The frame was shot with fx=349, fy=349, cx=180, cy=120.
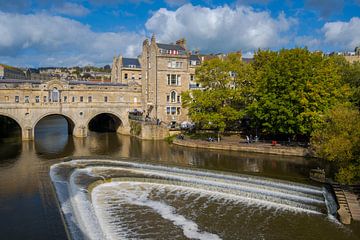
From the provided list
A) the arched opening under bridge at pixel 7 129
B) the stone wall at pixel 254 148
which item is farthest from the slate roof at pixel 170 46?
the arched opening under bridge at pixel 7 129

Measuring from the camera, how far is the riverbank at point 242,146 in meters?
42.7

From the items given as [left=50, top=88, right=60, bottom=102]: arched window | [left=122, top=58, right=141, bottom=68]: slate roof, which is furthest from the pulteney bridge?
[left=122, top=58, right=141, bottom=68]: slate roof

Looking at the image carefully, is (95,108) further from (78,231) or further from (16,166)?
(78,231)

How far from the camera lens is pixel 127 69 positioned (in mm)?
78688

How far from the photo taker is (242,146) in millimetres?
46062

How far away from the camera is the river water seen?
20906 millimetres

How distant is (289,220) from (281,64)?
1058 inches

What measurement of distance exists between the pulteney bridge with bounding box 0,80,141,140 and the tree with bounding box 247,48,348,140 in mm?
25068

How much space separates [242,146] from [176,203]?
22.2 meters

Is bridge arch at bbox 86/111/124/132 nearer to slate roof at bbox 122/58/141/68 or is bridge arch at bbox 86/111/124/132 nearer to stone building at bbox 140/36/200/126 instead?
stone building at bbox 140/36/200/126

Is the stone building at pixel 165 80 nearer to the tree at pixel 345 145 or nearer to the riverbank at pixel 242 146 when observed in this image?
the riverbank at pixel 242 146

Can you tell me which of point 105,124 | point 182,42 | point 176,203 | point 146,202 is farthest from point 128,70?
point 176,203

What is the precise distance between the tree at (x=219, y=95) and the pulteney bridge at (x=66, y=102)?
47.8 feet

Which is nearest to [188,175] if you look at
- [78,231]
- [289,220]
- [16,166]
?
[289,220]
